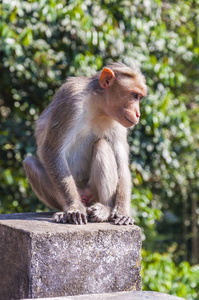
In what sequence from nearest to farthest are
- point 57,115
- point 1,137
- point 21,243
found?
point 21,243
point 57,115
point 1,137

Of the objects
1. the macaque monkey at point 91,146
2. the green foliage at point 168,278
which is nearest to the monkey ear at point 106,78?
the macaque monkey at point 91,146

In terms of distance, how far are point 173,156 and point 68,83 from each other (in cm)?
329

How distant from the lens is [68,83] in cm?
474

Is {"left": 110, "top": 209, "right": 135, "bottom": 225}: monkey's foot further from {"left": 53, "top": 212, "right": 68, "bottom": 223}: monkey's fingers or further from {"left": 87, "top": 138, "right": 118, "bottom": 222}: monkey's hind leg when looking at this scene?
{"left": 53, "top": 212, "right": 68, "bottom": 223}: monkey's fingers

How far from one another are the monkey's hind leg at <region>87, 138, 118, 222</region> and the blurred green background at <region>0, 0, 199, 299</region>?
2170 mm

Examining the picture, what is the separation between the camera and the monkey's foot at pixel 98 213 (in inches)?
168

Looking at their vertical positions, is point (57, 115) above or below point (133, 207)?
above

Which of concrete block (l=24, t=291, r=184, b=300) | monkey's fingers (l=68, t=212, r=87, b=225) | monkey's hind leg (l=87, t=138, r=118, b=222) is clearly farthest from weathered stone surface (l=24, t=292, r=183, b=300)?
monkey's hind leg (l=87, t=138, r=118, b=222)

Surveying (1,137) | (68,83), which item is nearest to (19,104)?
(1,137)

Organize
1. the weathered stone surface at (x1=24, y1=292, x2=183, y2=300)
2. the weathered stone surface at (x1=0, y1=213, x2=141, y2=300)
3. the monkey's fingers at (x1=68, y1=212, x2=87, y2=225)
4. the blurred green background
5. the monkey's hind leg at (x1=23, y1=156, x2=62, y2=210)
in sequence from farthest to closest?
the blurred green background
the monkey's hind leg at (x1=23, y1=156, x2=62, y2=210)
the monkey's fingers at (x1=68, y1=212, x2=87, y2=225)
the weathered stone surface at (x1=0, y1=213, x2=141, y2=300)
the weathered stone surface at (x1=24, y1=292, x2=183, y2=300)

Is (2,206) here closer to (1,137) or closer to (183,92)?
(1,137)

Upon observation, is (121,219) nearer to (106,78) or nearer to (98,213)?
(98,213)

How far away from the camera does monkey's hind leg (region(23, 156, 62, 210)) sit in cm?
473

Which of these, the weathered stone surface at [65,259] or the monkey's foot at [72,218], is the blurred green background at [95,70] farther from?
the weathered stone surface at [65,259]
